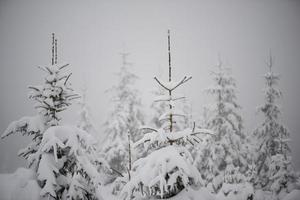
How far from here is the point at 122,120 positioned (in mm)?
28547

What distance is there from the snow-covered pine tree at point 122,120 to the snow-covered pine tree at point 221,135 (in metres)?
7.91

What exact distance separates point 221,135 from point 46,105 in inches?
700

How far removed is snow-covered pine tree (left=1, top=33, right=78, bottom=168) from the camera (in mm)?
8070

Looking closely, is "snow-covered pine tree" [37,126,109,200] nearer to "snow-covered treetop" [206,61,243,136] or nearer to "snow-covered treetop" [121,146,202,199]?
"snow-covered treetop" [121,146,202,199]

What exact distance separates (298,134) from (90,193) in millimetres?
125545

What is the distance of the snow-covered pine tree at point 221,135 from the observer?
22.8 metres

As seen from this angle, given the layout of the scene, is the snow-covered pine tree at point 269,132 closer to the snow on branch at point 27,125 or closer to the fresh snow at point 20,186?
the snow on branch at point 27,125

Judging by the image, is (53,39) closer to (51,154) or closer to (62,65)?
(62,65)

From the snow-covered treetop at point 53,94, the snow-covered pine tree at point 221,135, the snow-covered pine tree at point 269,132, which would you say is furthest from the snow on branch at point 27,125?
the snow-covered pine tree at point 269,132

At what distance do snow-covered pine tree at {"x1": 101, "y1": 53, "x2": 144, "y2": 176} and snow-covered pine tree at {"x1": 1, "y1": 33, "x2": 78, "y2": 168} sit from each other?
19.1 m

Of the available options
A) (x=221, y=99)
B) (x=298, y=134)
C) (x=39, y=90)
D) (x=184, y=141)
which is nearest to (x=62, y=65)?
(x=39, y=90)

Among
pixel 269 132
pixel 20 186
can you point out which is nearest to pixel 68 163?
pixel 20 186

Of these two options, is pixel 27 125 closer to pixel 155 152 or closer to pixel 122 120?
pixel 155 152

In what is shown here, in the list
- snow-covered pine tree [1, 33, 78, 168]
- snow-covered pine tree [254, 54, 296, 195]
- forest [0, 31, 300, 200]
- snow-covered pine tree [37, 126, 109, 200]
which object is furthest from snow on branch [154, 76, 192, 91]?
snow-covered pine tree [254, 54, 296, 195]
